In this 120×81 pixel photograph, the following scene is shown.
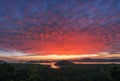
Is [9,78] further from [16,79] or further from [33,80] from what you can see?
[33,80]

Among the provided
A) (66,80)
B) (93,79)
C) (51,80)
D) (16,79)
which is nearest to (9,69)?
(16,79)

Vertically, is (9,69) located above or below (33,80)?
above

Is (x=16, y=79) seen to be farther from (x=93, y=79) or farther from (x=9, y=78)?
(x=93, y=79)

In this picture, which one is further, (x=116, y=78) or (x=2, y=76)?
(x=116, y=78)

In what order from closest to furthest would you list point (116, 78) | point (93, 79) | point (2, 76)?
1. point (2, 76)
2. point (116, 78)
3. point (93, 79)

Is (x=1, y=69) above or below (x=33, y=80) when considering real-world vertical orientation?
above

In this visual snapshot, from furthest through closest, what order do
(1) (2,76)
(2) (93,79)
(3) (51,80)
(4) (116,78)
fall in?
(2) (93,79) < (3) (51,80) < (4) (116,78) < (1) (2,76)

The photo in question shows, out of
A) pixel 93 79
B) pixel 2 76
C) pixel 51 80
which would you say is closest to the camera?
pixel 2 76

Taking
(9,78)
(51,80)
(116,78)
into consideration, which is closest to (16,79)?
(9,78)

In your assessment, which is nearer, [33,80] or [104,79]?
[33,80]
